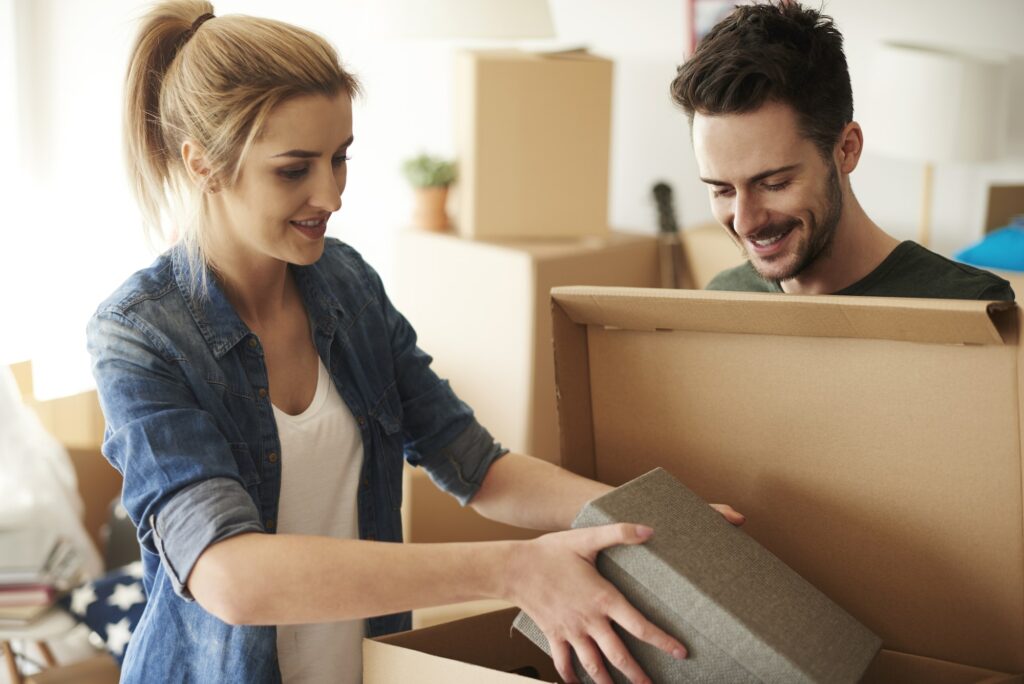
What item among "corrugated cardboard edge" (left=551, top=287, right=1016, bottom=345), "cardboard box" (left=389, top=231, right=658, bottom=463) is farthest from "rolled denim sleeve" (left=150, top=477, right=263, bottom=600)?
"cardboard box" (left=389, top=231, right=658, bottom=463)

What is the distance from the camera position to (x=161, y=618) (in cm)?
101

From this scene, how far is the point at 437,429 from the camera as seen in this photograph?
117 cm

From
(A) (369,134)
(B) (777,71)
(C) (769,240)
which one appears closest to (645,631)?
(C) (769,240)

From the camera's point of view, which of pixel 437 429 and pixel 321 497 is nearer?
pixel 321 497

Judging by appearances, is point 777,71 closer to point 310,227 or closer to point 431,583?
point 310,227

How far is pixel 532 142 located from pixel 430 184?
28cm

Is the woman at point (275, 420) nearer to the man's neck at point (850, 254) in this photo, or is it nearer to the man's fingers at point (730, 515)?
the man's fingers at point (730, 515)

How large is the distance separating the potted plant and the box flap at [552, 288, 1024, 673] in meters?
Answer: 1.52

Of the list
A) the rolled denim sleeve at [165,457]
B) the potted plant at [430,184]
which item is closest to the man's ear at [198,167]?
the rolled denim sleeve at [165,457]

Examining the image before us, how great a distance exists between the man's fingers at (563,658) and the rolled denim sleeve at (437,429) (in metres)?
0.30

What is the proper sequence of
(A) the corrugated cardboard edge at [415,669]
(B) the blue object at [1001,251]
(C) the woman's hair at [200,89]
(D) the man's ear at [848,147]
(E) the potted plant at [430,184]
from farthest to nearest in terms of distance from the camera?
(E) the potted plant at [430,184], (B) the blue object at [1001,251], (D) the man's ear at [848,147], (C) the woman's hair at [200,89], (A) the corrugated cardboard edge at [415,669]

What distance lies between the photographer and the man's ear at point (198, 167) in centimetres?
100

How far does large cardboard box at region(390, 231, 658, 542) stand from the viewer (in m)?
2.37

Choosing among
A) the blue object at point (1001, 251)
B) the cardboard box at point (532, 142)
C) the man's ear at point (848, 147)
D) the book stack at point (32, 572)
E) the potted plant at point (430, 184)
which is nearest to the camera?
A: the man's ear at point (848, 147)
